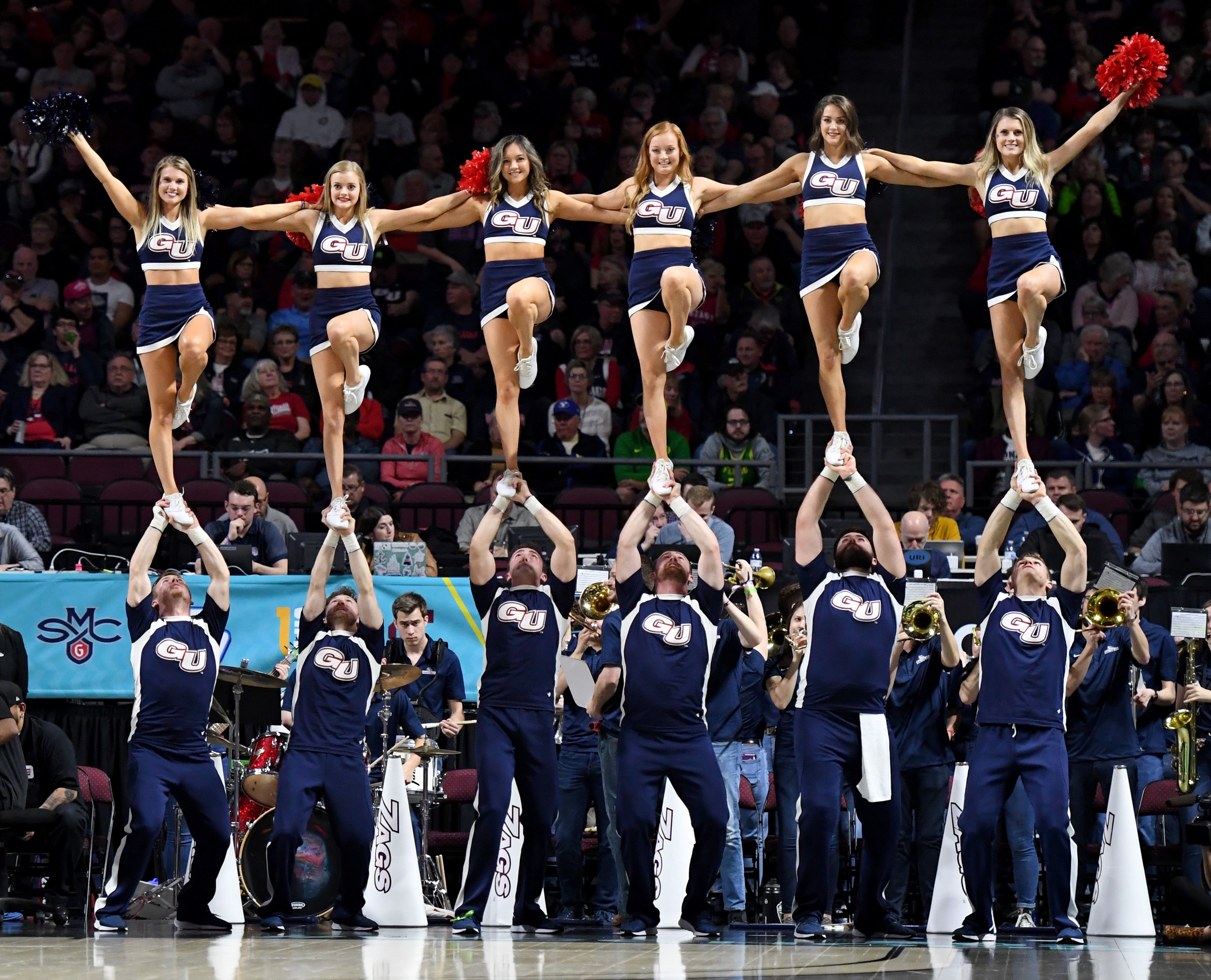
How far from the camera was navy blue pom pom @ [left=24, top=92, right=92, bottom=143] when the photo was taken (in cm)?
1057

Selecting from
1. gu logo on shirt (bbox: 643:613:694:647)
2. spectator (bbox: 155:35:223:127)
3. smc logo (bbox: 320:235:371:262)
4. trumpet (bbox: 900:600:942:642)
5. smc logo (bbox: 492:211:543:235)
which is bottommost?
gu logo on shirt (bbox: 643:613:694:647)

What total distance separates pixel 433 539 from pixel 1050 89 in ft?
26.6

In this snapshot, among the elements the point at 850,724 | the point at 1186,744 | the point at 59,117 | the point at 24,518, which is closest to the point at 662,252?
the point at 850,724

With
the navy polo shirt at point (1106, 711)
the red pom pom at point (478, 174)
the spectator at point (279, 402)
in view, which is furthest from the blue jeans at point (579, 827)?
the spectator at point (279, 402)

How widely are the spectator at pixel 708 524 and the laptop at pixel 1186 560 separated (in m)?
3.02

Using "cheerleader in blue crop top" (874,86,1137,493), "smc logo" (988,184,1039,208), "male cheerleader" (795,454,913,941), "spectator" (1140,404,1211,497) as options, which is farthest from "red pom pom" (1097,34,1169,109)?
"spectator" (1140,404,1211,497)

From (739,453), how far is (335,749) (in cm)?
520

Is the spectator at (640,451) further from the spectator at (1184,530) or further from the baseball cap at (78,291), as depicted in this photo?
the baseball cap at (78,291)

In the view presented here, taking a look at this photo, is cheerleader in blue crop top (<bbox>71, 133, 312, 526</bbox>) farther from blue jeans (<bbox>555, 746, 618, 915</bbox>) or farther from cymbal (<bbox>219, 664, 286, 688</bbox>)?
blue jeans (<bbox>555, 746, 618, 915</bbox>)

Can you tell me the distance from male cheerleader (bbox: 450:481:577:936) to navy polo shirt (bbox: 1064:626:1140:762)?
323cm

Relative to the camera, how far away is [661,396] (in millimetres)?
10805

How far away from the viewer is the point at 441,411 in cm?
1543

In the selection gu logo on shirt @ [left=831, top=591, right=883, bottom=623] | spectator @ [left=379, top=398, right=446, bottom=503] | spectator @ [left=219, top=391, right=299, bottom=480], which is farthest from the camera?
spectator @ [left=219, top=391, right=299, bottom=480]

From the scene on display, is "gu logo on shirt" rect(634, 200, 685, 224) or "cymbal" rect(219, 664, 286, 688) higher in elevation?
"gu logo on shirt" rect(634, 200, 685, 224)
